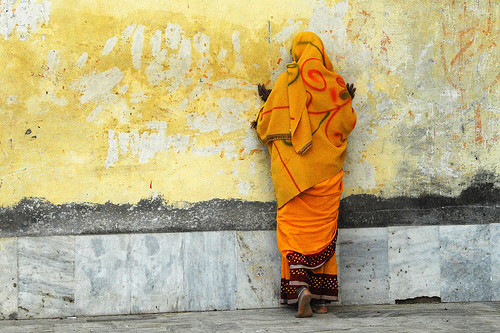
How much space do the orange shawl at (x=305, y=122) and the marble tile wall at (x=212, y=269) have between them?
0.53 metres

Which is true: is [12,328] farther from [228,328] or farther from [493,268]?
[493,268]

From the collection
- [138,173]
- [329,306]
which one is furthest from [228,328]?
[138,173]

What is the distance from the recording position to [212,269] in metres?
4.25

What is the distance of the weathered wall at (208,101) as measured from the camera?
4.14m

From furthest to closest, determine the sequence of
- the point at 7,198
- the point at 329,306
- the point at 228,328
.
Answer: the point at 329,306 → the point at 7,198 → the point at 228,328

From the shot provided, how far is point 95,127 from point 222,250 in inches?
52.0

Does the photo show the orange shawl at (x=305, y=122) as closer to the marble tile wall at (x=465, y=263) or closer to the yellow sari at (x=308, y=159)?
the yellow sari at (x=308, y=159)

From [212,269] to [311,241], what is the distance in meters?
0.78

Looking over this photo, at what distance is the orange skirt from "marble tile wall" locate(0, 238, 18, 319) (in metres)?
1.92

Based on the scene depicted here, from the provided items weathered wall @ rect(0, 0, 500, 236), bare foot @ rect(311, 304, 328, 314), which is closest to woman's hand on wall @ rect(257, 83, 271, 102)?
weathered wall @ rect(0, 0, 500, 236)

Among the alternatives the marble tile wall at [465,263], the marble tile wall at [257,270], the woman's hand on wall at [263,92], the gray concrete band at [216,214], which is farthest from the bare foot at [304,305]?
the woman's hand on wall at [263,92]

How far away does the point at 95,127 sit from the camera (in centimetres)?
421

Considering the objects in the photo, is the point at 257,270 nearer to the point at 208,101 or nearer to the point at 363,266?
the point at 363,266

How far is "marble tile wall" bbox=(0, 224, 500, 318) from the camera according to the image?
13.4ft
